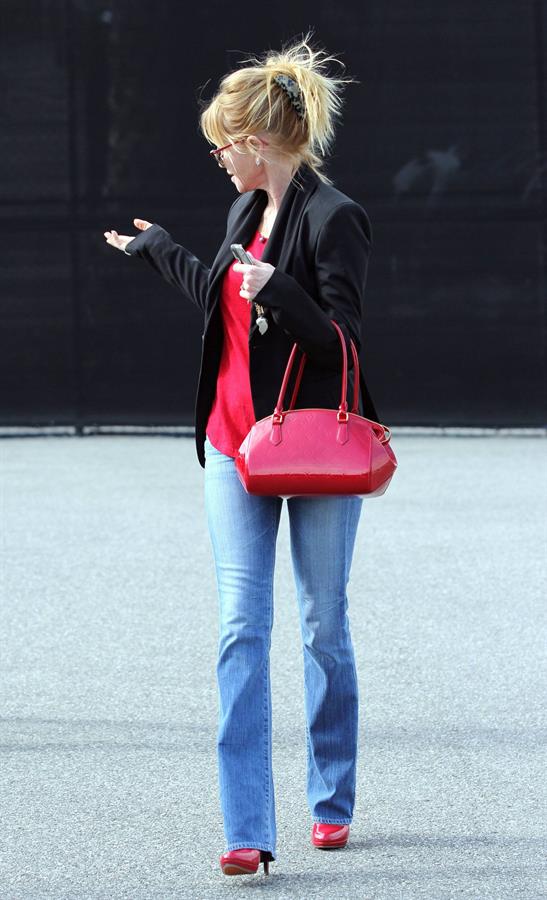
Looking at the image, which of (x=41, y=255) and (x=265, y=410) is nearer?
(x=265, y=410)

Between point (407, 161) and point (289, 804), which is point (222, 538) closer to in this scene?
point (289, 804)

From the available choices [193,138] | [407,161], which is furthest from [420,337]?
[193,138]

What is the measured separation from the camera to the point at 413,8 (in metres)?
12.9

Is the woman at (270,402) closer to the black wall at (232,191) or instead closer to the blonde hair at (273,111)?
the blonde hair at (273,111)

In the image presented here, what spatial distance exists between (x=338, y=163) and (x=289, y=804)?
29.9ft

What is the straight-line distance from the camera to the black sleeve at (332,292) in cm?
361

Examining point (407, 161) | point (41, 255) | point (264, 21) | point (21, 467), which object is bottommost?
point (21, 467)

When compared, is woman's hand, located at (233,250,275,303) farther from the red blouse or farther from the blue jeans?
the blue jeans

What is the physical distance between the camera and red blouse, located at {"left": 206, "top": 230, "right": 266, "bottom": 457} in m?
3.87

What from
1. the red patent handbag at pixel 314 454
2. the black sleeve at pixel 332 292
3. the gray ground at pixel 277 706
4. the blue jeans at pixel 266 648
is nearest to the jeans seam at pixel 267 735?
the blue jeans at pixel 266 648

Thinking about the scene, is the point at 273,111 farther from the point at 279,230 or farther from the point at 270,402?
the point at 270,402

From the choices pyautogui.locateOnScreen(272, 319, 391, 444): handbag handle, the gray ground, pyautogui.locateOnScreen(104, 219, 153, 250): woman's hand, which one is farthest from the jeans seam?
pyautogui.locateOnScreen(104, 219, 153, 250): woman's hand

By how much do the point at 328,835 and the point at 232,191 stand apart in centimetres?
951

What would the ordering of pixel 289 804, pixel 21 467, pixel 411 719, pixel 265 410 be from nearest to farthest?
pixel 265 410 → pixel 289 804 → pixel 411 719 → pixel 21 467
